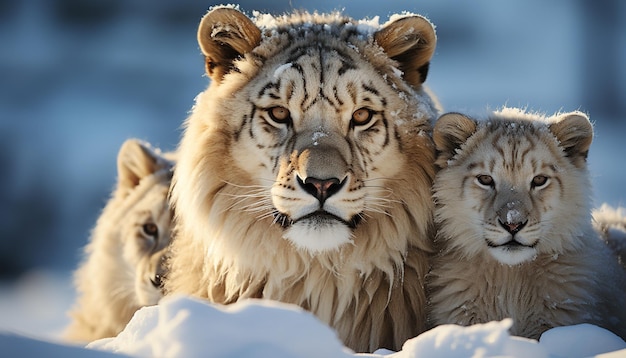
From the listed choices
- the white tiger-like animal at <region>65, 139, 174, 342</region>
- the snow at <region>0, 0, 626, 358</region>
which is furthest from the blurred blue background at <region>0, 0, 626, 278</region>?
the white tiger-like animal at <region>65, 139, 174, 342</region>

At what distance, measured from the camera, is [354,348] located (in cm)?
570

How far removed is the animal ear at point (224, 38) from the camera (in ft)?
19.6

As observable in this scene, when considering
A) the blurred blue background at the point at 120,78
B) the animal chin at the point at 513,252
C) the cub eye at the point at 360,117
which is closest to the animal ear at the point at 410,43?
the cub eye at the point at 360,117

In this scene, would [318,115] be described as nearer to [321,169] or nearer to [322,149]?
[322,149]

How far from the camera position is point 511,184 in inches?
219

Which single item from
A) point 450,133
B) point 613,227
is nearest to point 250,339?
point 450,133

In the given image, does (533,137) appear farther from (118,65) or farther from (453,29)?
(453,29)

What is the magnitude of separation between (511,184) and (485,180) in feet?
0.52

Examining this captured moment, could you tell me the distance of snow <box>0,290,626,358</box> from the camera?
366cm

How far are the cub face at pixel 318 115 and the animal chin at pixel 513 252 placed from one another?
0.71 meters

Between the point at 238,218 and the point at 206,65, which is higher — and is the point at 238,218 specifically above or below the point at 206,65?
below

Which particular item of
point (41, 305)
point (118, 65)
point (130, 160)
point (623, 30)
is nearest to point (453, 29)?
point (623, 30)

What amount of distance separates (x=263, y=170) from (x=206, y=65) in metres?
0.93

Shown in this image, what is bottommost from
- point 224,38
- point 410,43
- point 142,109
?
point 142,109
